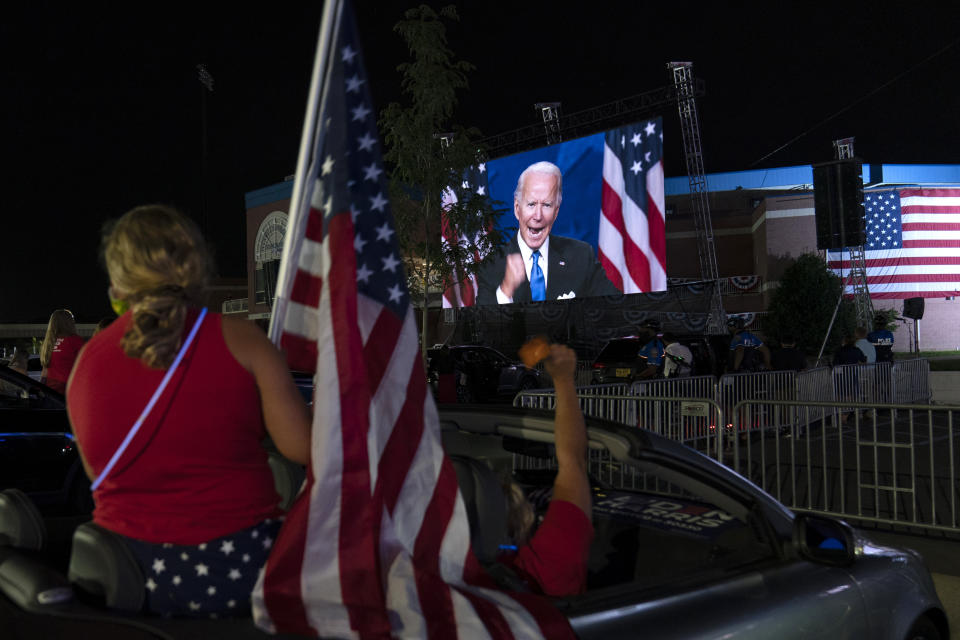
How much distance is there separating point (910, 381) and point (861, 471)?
7398 millimetres

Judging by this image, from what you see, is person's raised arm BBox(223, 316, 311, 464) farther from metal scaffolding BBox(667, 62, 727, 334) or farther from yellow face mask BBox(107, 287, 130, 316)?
metal scaffolding BBox(667, 62, 727, 334)

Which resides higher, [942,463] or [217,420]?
[217,420]

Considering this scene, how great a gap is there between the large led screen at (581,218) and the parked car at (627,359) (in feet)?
28.7

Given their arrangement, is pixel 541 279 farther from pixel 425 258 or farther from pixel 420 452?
pixel 420 452

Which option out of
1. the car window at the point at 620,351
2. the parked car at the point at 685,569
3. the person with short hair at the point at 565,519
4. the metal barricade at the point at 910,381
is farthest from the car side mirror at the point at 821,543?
the metal barricade at the point at 910,381

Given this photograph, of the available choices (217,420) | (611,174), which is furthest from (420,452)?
(611,174)

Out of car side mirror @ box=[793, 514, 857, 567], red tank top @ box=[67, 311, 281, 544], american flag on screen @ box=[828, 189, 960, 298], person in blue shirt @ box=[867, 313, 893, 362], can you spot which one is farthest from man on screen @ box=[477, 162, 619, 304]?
american flag on screen @ box=[828, 189, 960, 298]

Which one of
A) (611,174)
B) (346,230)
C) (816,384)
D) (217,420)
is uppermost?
(611,174)

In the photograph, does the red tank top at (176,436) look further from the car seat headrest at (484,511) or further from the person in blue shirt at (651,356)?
the person in blue shirt at (651,356)

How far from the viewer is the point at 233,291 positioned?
236 feet

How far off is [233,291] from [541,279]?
50.6m

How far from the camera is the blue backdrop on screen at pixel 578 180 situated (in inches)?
1017

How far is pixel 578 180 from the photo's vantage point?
26484mm

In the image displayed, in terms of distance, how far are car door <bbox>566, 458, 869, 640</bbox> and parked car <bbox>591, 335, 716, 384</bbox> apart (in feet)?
33.2
